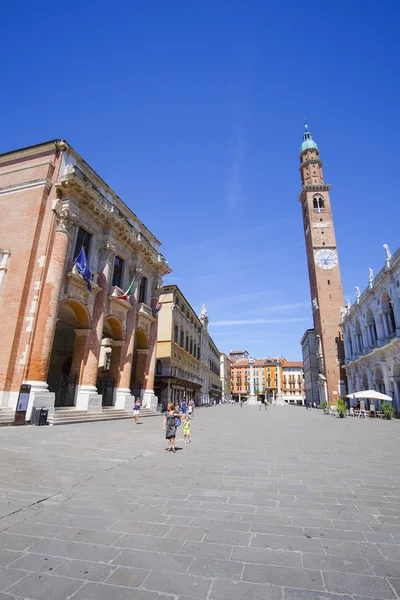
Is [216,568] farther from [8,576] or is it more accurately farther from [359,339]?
[359,339]

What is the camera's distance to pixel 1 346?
16.5 meters

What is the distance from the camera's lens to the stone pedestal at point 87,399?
18844 millimetres

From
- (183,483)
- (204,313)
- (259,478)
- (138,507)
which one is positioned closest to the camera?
(138,507)

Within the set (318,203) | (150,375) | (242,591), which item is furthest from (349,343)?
(242,591)

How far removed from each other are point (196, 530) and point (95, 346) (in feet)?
57.6

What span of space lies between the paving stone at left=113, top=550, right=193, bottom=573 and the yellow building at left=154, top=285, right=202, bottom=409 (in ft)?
107

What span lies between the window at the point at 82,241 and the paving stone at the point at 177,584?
19.2 m

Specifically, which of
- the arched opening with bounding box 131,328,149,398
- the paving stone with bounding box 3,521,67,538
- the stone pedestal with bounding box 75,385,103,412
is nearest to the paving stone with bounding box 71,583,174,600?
the paving stone with bounding box 3,521,67,538

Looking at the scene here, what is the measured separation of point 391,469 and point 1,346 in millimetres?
17756

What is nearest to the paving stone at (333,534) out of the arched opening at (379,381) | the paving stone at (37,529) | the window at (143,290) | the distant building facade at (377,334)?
the paving stone at (37,529)

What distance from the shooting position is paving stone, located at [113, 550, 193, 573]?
122 inches

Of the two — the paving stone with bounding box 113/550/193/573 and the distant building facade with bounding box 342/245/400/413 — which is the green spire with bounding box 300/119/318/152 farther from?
the paving stone with bounding box 113/550/193/573

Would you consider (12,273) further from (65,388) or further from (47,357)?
(65,388)

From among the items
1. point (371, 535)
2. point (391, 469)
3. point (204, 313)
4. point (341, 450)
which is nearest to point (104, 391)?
point (341, 450)
